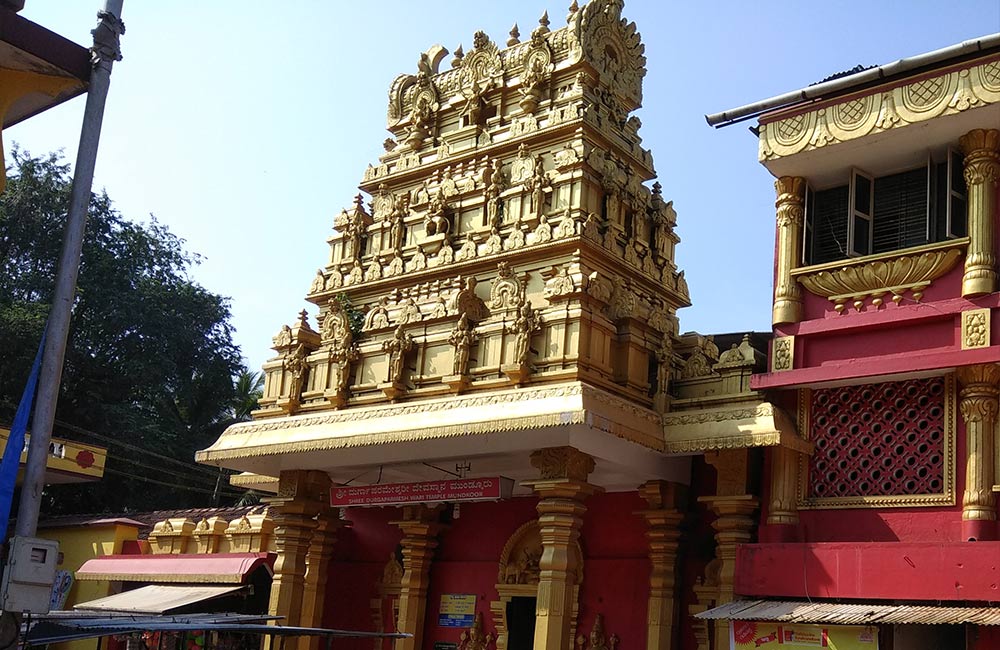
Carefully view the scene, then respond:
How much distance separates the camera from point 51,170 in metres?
32.0

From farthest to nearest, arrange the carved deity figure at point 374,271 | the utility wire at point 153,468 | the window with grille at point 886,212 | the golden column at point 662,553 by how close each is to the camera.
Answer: the utility wire at point 153,468, the carved deity figure at point 374,271, the golden column at point 662,553, the window with grille at point 886,212

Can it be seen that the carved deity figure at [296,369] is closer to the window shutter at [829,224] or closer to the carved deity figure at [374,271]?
the carved deity figure at [374,271]

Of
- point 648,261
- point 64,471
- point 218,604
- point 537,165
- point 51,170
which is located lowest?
point 218,604

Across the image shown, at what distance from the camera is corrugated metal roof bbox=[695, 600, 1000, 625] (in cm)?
1015

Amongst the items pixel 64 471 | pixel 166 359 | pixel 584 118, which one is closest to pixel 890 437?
pixel 584 118

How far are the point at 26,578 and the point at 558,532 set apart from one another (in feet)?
22.5

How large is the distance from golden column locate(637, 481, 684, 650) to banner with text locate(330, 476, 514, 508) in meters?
1.82

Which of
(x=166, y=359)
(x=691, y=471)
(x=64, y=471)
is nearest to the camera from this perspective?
(x=691, y=471)

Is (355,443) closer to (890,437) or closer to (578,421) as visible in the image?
(578,421)

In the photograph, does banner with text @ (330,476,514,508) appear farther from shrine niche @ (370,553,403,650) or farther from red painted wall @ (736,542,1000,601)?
red painted wall @ (736,542,1000,601)

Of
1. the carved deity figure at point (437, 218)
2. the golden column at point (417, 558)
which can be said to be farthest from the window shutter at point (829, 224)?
the golden column at point (417, 558)

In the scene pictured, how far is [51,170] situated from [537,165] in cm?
2198

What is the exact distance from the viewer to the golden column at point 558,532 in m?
12.2

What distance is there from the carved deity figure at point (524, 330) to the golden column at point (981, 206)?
15.6 ft
